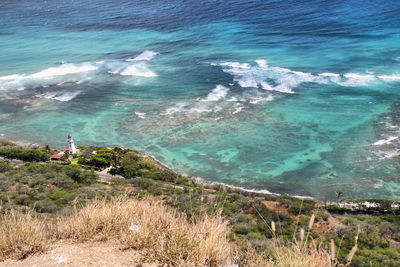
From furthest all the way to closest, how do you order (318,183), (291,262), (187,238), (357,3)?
(357,3)
(318,183)
(187,238)
(291,262)

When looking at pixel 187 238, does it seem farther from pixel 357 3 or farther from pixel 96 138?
pixel 357 3

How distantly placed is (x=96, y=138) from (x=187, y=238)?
3237cm

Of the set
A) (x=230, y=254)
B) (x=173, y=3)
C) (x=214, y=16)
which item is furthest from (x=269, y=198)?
(x=173, y=3)

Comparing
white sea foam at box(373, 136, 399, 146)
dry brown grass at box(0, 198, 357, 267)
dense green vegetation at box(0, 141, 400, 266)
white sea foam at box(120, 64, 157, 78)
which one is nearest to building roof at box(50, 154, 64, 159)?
dense green vegetation at box(0, 141, 400, 266)

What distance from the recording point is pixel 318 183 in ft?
90.9

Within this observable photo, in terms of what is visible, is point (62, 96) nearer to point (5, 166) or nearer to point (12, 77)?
point (12, 77)

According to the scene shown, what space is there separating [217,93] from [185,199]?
25.3 m

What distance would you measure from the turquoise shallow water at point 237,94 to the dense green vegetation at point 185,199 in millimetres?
3417

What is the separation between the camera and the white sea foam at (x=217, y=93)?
42594mm

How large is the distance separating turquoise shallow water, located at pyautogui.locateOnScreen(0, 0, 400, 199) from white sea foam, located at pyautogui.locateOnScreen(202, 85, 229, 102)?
268 mm

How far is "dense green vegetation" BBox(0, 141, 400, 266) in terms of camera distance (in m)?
16.2

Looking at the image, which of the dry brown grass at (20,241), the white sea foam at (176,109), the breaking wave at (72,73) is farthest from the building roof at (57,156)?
the dry brown grass at (20,241)

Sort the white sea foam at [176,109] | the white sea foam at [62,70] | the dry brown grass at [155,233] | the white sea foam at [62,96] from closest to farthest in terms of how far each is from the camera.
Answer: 1. the dry brown grass at [155,233]
2. the white sea foam at [176,109]
3. the white sea foam at [62,96]
4. the white sea foam at [62,70]

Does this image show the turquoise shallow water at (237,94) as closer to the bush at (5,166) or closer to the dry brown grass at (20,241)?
the bush at (5,166)
